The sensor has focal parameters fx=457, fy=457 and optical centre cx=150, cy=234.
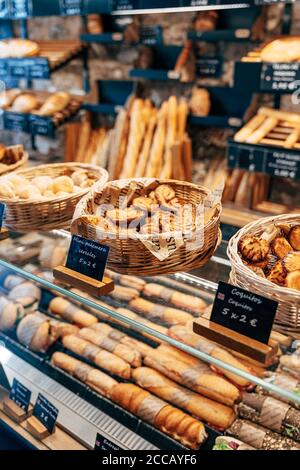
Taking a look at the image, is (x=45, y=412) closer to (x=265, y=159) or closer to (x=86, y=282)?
(x=86, y=282)

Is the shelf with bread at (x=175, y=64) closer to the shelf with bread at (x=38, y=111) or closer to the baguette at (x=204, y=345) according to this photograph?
the shelf with bread at (x=38, y=111)

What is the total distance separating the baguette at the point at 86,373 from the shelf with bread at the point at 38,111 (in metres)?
1.90

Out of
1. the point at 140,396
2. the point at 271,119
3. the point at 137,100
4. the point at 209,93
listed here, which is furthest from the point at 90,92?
the point at 140,396

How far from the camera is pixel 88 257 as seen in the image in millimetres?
1150

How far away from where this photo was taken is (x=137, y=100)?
9.95 ft

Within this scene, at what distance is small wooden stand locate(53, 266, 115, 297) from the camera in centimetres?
113

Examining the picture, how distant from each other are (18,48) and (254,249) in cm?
305

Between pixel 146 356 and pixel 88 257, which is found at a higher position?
pixel 88 257

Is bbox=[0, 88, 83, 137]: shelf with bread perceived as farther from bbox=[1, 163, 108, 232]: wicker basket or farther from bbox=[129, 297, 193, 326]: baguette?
bbox=[129, 297, 193, 326]: baguette

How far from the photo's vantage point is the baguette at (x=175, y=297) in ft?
3.65

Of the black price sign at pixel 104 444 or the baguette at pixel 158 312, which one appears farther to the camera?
the black price sign at pixel 104 444

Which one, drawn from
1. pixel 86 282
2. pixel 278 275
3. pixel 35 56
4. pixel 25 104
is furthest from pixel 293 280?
pixel 35 56

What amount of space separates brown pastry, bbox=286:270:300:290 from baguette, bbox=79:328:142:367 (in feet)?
2.65

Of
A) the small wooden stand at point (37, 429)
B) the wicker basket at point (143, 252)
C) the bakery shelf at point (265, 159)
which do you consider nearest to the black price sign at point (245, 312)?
the wicker basket at point (143, 252)
